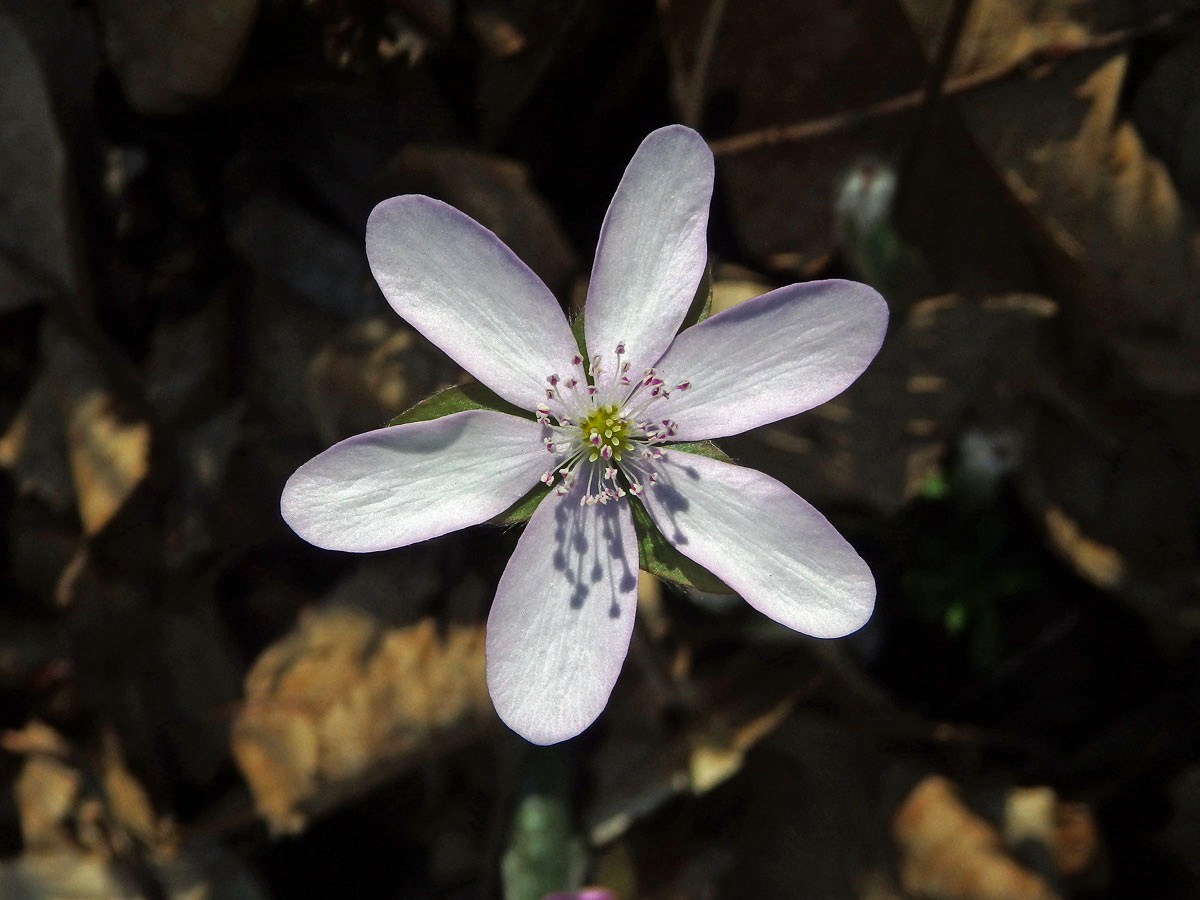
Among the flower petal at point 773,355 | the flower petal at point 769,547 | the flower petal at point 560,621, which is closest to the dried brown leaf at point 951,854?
the flower petal at point 769,547

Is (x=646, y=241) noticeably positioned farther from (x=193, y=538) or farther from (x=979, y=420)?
(x=193, y=538)

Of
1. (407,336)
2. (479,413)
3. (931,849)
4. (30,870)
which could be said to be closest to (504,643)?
(479,413)

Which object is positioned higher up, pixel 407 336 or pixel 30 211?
pixel 30 211

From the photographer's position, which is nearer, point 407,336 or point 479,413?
point 479,413

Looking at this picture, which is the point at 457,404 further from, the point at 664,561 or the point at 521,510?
the point at 664,561

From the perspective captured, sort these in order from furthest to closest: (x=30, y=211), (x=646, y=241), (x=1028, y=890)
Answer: (x=30, y=211) → (x=1028, y=890) → (x=646, y=241)
